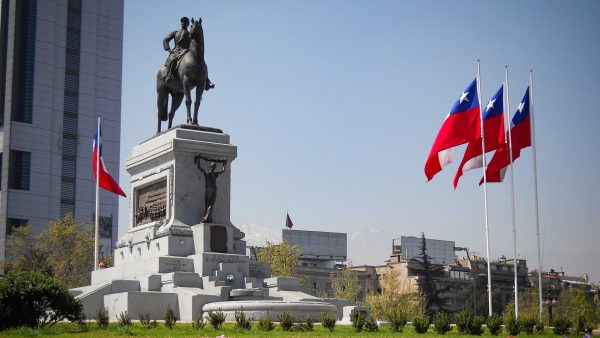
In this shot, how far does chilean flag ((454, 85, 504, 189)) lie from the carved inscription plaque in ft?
40.1

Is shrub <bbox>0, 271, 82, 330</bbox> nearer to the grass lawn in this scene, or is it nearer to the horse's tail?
the grass lawn

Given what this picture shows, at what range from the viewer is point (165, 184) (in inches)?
1572


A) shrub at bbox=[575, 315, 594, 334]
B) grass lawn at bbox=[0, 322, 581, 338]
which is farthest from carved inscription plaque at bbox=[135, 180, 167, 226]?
shrub at bbox=[575, 315, 594, 334]

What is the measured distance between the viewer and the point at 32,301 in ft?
87.1

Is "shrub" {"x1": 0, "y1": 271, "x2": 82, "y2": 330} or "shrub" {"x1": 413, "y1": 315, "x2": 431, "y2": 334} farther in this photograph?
"shrub" {"x1": 413, "y1": 315, "x2": 431, "y2": 334}

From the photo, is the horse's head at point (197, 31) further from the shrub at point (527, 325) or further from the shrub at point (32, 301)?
the shrub at point (527, 325)

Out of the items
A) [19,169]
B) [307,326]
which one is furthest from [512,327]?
[19,169]

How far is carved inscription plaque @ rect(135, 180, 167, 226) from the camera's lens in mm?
39969

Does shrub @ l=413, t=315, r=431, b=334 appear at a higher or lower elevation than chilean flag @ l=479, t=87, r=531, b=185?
lower

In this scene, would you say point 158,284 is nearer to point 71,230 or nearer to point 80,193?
point 71,230

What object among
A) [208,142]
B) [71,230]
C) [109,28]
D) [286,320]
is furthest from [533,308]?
[109,28]

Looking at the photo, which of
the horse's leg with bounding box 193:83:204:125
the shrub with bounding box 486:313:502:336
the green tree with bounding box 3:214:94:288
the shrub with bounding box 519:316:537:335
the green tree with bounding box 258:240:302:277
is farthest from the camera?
the green tree with bounding box 3:214:94:288

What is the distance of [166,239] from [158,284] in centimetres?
239

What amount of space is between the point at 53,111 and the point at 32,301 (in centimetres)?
8564
